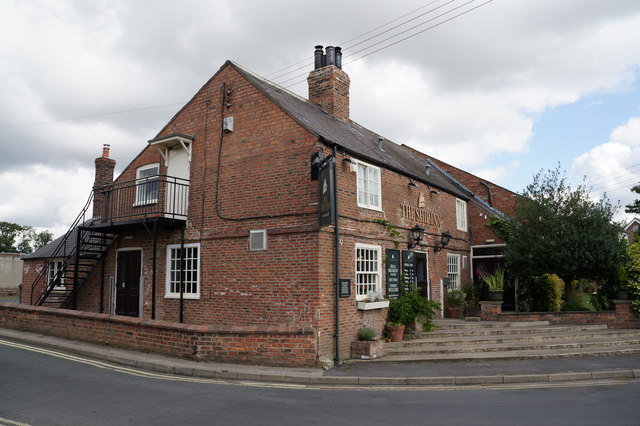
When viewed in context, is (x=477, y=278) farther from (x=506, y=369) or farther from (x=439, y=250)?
(x=506, y=369)

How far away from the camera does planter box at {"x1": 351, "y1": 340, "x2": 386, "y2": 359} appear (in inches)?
436

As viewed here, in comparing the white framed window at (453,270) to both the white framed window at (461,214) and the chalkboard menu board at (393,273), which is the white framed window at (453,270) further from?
the chalkboard menu board at (393,273)

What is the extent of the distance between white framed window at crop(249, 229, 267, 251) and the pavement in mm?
3159

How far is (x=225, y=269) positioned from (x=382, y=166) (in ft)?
18.0

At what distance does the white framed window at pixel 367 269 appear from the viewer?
491 inches

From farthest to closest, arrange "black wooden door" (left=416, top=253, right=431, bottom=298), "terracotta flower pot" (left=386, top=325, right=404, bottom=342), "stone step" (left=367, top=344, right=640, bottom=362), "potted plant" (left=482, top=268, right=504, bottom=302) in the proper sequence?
"potted plant" (left=482, top=268, right=504, bottom=302) < "black wooden door" (left=416, top=253, right=431, bottom=298) < "terracotta flower pot" (left=386, top=325, right=404, bottom=342) < "stone step" (left=367, top=344, right=640, bottom=362)

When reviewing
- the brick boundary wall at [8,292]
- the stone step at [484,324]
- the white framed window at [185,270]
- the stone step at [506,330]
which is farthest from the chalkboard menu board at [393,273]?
the brick boundary wall at [8,292]

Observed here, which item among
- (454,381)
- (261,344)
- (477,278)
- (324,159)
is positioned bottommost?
(454,381)

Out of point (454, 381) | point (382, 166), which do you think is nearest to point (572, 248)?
point (382, 166)

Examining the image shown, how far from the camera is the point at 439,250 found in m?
16.8

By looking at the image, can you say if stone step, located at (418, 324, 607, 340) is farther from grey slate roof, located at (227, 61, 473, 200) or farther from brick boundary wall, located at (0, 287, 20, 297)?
brick boundary wall, located at (0, 287, 20, 297)

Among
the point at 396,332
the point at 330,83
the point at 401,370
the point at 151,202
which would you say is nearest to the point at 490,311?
the point at 396,332

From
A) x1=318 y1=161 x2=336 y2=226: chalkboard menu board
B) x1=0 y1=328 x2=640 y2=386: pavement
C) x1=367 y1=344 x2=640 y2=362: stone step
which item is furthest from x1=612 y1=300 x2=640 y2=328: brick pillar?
x1=318 y1=161 x2=336 y2=226: chalkboard menu board

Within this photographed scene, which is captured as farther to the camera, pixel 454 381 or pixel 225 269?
pixel 225 269
